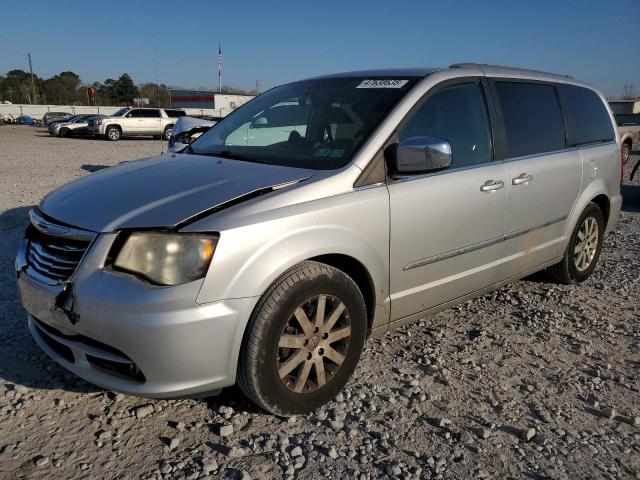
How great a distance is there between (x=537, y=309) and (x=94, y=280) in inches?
133

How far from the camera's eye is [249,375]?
242cm

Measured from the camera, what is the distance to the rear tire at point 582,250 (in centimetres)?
455

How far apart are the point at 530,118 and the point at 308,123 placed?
174cm

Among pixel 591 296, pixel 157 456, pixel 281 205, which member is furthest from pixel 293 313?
pixel 591 296

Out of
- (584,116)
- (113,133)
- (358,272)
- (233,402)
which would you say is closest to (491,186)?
(358,272)

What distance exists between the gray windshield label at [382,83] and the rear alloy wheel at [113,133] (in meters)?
25.6

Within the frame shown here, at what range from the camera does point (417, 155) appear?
9.36 feet

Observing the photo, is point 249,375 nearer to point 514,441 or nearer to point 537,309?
point 514,441

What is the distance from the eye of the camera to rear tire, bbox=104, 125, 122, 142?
26328mm

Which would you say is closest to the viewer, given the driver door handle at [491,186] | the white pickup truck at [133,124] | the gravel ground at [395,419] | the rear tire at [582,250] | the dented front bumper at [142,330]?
the dented front bumper at [142,330]

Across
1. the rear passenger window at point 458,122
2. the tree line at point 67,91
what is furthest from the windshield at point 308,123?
the tree line at point 67,91

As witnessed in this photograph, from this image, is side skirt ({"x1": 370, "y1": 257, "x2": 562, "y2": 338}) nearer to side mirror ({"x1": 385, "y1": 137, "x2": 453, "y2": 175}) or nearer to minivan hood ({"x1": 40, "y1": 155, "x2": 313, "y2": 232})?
side mirror ({"x1": 385, "y1": 137, "x2": 453, "y2": 175})

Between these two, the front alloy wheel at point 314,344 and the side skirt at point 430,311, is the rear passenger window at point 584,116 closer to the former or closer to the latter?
the side skirt at point 430,311

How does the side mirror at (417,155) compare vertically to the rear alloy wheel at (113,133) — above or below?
above
